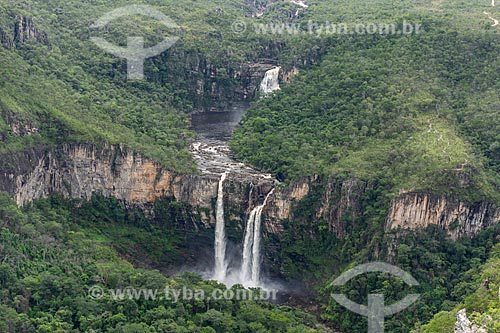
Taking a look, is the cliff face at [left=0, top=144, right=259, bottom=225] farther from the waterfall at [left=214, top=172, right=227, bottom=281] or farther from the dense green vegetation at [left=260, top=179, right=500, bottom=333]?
the dense green vegetation at [left=260, top=179, right=500, bottom=333]

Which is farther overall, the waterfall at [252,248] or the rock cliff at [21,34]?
the rock cliff at [21,34]

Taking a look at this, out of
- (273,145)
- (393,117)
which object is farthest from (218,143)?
(393,117)

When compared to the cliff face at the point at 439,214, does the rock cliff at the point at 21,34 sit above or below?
above

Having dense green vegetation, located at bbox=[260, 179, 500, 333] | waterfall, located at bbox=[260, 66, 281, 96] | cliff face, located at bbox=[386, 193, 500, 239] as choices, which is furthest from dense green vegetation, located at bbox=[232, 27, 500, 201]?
waterfall, located at bbox=[260, 66, 281, 96]

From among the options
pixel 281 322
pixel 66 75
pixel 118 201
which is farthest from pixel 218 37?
pixel 281 322

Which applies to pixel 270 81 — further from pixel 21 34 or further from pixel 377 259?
pixel 377 259

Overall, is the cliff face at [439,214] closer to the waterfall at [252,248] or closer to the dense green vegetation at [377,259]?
the dense green vegetation at [377,259]

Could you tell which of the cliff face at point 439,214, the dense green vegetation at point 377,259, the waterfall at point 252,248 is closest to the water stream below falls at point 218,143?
the waterfall at point 252,248
